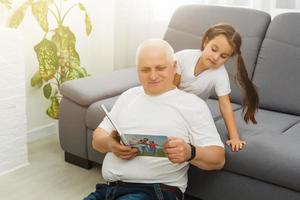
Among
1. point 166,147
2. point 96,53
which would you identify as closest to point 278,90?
point 166,147

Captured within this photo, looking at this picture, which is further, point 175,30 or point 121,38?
point 121,38

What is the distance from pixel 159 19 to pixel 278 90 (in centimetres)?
117

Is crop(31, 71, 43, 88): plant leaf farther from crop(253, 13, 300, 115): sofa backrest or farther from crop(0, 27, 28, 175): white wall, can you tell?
crop(253, 13, 300, 115): sofa backrest

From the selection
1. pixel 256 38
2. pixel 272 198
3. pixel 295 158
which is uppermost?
pixel 256 38

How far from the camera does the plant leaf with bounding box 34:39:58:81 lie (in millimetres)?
2799

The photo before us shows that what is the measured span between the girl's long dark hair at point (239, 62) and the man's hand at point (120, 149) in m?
0.62

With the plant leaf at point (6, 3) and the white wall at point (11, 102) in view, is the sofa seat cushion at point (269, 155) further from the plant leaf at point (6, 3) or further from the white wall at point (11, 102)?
the plant leaf at point (6, 3)

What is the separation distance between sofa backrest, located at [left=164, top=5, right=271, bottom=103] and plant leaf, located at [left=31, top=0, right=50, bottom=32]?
0.79 metres

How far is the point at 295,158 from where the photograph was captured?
1.80m

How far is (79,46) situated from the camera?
3.45 metres

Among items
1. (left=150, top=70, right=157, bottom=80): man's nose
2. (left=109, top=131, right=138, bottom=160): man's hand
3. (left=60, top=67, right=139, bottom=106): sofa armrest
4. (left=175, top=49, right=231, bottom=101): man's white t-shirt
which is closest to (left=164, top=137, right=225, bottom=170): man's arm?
(left=109, top=131, right=138, bottom=160): man's hand

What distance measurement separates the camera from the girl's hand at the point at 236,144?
6.29 ft

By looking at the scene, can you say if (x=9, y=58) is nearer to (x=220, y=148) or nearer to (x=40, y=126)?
(x=40, y=126)

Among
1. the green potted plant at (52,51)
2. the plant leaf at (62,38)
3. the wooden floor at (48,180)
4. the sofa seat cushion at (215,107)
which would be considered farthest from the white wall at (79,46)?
the sofa seat cushion at (215,107)
